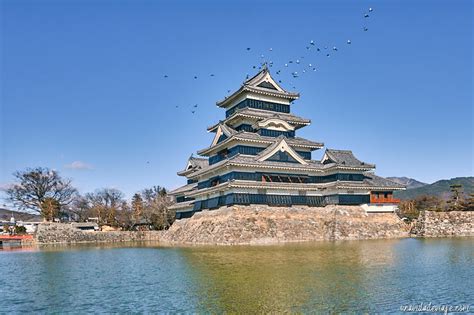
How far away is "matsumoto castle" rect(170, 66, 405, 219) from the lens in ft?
124

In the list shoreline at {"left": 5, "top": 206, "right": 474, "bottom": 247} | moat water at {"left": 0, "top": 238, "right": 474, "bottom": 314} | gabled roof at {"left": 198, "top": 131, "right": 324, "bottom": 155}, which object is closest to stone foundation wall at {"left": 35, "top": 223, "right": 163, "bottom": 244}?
shoreline at {"left": 5, "top": 206, "right": 474, "bottom": 247}

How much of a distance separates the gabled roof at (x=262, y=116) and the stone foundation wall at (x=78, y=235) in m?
20.4

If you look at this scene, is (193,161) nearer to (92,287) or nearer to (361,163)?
(361,163)

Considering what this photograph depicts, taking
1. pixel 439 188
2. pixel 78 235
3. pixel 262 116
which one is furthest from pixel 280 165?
pixel 439 188

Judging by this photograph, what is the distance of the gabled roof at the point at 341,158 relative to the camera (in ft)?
135

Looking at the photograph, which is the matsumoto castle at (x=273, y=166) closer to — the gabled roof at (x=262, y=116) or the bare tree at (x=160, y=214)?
the gabled roof at (x=262, y=116)

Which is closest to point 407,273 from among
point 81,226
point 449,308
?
point 449,308

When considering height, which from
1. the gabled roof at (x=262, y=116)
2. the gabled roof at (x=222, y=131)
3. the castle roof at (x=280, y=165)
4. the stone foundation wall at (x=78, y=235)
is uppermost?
the gabled roof at (x=262, y=116)

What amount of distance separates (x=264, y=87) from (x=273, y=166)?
38.5 ft

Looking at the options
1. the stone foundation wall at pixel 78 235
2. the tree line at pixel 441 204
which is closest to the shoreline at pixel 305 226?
the tree line at pixel 441 204

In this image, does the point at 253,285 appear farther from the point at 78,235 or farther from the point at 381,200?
the point at 78,235

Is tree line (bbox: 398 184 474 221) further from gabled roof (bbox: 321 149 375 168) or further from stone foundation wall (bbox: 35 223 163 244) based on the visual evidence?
stone foundation wall (bbox: 35 223 163 244)

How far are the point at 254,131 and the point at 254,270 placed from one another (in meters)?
26.9

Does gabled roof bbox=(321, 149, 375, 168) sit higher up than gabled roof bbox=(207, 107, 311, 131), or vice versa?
gabled roof bbox=(207, 107, 311, 131)
